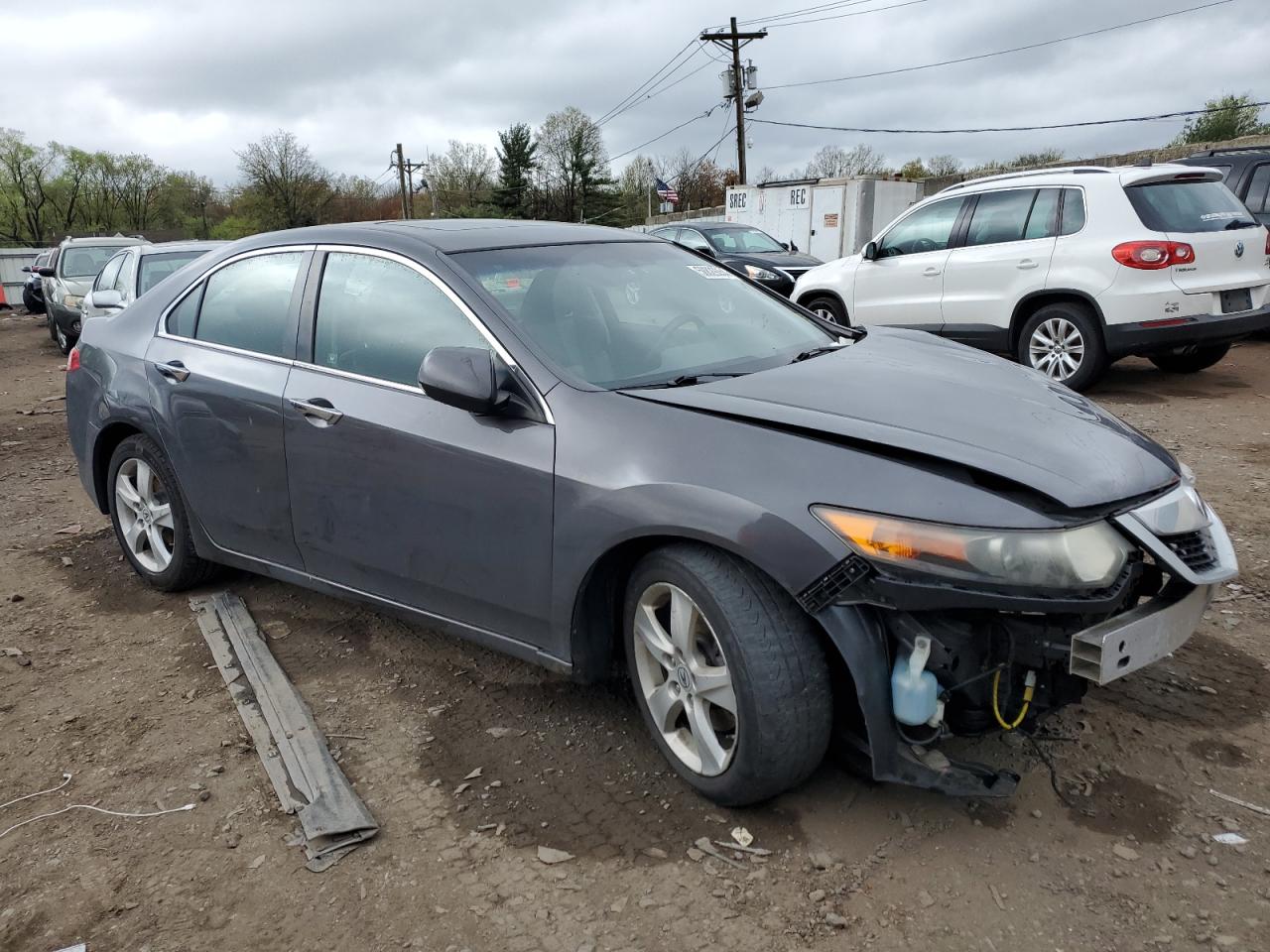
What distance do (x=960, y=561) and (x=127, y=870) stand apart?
2.28 meters

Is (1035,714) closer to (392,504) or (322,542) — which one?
(392,504)

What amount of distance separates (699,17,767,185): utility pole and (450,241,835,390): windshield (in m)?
34.7

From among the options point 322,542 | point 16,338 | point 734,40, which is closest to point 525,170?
point 734,40

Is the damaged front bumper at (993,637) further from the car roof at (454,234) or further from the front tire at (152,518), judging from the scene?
the front tire at (152,518)

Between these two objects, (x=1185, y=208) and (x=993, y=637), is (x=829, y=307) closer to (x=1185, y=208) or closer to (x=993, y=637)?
(x=1185, y=208)

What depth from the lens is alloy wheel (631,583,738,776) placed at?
2594 millimetres

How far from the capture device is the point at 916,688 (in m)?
2.32

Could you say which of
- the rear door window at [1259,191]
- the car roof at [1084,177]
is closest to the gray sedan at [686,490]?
the car roof at [1084,177]

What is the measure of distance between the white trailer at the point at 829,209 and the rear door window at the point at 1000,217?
50.7 feet

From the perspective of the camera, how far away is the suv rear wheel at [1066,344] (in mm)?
7676

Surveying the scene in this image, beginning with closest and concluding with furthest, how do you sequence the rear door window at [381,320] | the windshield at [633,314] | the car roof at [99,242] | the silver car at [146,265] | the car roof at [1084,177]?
the windshield at [633,314]
the rear door window at [381,320]
the car roof at [1084,177]
the silver car at [146,265]
the car roof at [99,242]

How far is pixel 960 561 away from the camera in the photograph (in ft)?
7.31

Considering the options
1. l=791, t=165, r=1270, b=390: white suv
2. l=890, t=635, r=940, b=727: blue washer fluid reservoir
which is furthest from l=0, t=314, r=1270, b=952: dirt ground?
l=791, t=165, r=1270, b=390: white suv

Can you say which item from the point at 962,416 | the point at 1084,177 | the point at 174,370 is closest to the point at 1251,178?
the point at 1084,177
